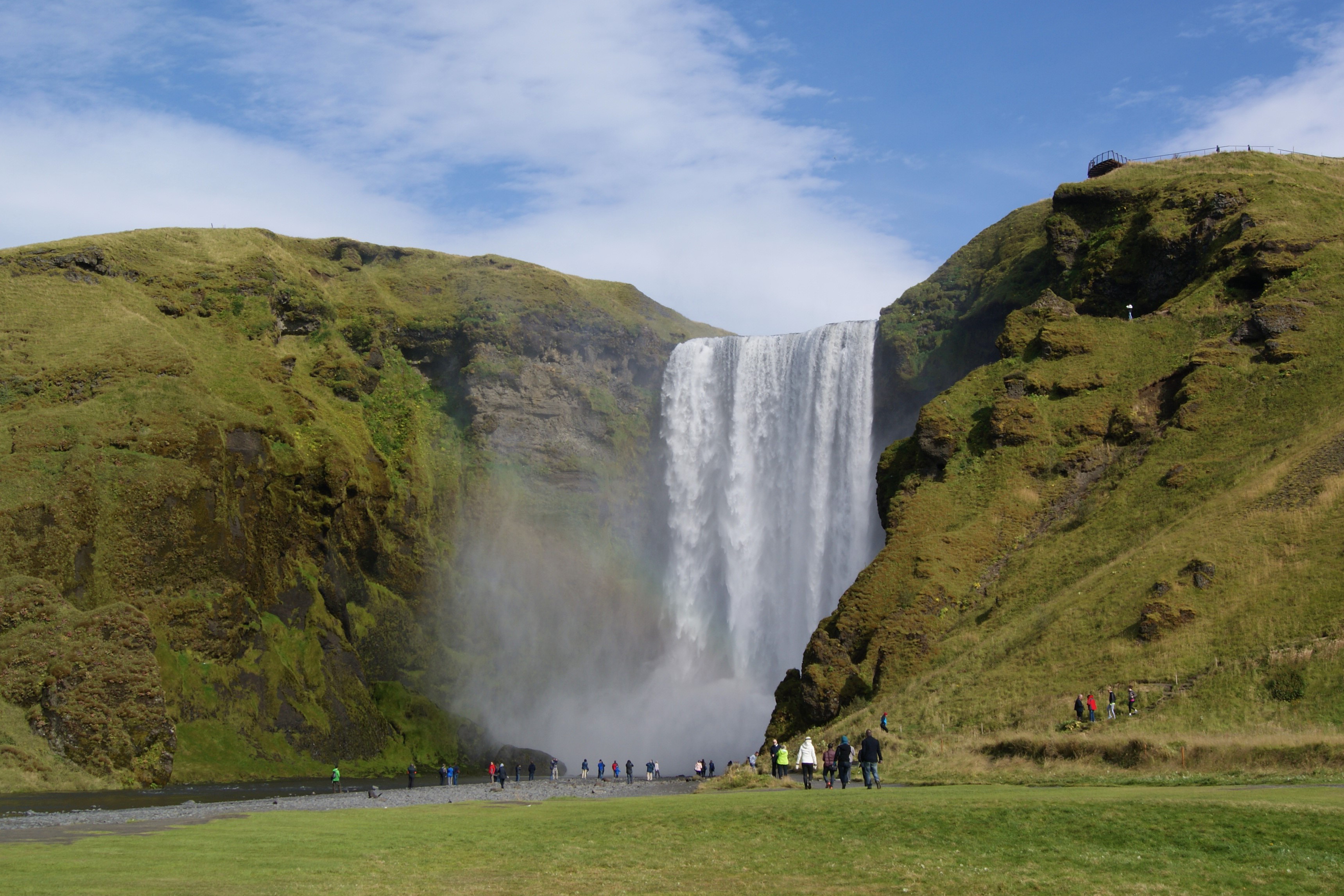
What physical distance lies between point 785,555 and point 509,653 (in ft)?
82.6

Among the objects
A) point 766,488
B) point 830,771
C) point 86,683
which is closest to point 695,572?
point 766,488

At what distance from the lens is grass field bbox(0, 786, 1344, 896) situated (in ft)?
56.4

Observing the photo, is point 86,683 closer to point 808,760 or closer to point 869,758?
point 808,760

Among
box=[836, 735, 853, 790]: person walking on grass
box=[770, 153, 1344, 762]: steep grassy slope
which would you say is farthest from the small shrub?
box=[836, 735, 853, 790]: person walking on grass

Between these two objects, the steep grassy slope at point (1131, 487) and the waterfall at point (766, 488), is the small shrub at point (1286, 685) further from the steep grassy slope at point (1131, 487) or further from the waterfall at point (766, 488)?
the waterfall at point (766, 488)

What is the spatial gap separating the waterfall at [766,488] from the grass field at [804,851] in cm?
5360

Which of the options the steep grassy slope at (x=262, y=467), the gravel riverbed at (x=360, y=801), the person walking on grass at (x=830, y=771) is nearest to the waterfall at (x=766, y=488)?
the steep grassy slope at (x=262, y=467)

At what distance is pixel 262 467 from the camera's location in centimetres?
7612

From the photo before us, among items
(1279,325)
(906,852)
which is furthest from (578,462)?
(906,852)

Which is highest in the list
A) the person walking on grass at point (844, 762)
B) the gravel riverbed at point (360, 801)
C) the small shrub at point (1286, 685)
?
the small shrub at point (1286, 685)

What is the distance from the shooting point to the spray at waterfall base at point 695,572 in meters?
81.2

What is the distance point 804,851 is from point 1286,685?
819 inches

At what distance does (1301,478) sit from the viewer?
45.2 m

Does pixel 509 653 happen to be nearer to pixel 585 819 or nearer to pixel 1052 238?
pixel 1052 238
